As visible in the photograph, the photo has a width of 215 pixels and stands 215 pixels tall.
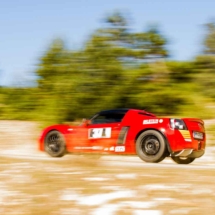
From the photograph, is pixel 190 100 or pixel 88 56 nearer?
pixel 88 56

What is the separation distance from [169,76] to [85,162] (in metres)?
17.7

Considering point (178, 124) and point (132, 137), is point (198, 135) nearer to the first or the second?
point (178, 124)

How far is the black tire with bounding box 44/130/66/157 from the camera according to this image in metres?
12.5

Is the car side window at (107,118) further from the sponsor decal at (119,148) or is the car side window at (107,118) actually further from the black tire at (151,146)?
the black tire at (151,146)

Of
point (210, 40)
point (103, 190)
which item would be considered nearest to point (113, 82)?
point (210, 40)

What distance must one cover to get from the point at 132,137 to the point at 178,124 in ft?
3.67

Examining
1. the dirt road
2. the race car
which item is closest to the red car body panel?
the race car

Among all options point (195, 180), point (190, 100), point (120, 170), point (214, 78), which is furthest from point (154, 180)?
point (214, 78)

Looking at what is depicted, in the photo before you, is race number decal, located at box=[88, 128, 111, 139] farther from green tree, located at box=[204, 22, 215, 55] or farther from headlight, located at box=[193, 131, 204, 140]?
green tree, located at box=[204, 22, 215, 55]

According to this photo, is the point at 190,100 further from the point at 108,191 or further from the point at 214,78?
the point at 108,191

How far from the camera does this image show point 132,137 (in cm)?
1126

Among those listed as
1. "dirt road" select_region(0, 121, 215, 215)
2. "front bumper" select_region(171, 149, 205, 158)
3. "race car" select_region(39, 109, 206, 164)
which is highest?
"race car" select_region(39, 109, 206, 164)

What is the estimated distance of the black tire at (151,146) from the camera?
1075 centimetres

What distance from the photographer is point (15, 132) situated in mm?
21969
